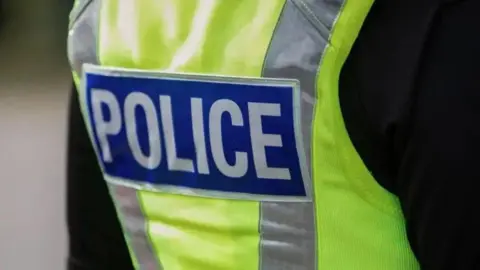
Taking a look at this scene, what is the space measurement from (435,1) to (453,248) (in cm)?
15

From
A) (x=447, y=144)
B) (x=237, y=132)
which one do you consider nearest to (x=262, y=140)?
(x=237, y=132)

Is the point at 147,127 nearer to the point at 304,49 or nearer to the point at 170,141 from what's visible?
the point at 170,141

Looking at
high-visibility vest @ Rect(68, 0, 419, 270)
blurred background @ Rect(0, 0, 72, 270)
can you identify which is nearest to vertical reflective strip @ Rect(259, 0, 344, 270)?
high-visibility vest @ Rect(68, 0, 419, 270)

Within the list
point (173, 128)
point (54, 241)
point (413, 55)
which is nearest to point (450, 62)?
point (413, 55)

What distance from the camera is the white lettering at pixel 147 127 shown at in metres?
0.65

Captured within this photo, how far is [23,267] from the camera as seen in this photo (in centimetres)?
118

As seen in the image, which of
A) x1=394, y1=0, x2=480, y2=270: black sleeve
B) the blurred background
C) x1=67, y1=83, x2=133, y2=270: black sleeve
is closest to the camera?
x1=394, y1=0, x2=480, y2=270: black sleeve

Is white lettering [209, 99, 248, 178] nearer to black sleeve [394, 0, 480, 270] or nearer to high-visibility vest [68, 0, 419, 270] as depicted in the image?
high-visibility vest [68, 0, 419, 270]

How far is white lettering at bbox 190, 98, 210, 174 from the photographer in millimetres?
625

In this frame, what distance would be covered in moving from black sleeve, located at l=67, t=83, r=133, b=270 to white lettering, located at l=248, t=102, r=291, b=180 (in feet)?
0.60

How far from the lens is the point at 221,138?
24.6 inches

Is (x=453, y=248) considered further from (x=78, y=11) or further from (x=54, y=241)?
(x=54, y=241)

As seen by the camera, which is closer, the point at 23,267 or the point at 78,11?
the point at 78,11

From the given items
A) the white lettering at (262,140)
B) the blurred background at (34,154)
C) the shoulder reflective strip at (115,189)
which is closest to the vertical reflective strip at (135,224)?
the shoulder reflective strip at (115,189)
